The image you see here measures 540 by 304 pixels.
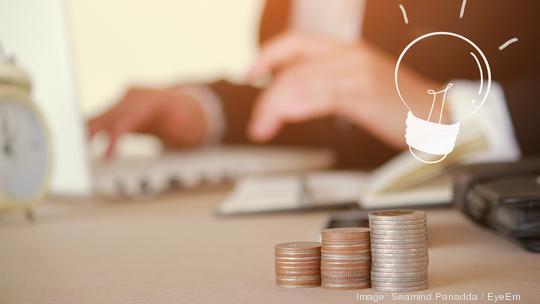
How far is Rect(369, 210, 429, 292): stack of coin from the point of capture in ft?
2.54

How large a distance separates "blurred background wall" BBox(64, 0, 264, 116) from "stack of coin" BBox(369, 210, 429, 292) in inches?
76.8

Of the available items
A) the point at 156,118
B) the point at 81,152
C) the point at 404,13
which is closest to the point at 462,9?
the point at 404,13

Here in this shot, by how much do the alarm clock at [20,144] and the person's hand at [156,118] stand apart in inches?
24.7

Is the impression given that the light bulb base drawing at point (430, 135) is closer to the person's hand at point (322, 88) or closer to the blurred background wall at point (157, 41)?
the person's hand at point (322, 88)

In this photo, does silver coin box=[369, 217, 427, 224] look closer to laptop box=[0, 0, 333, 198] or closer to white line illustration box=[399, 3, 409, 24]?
white line illustration box=[399, 3, 409, 24]

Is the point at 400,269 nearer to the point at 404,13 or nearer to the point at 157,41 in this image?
the point at 404,13

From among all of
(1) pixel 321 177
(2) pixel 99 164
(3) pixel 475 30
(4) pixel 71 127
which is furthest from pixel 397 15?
(2) pixel 99 164

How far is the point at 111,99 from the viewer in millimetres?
→ 2588

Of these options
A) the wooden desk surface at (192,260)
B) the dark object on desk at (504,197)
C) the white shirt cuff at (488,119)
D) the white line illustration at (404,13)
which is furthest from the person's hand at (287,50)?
the white line illustration at (404,13)

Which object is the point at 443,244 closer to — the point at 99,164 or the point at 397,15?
the point at 397,15

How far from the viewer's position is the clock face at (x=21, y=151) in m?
1.66

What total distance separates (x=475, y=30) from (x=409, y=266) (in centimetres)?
28

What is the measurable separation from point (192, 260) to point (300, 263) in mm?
322

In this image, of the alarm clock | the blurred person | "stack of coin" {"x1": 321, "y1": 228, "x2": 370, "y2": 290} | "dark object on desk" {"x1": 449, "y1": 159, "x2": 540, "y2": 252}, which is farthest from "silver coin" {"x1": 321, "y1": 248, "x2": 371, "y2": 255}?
the alarm clock
